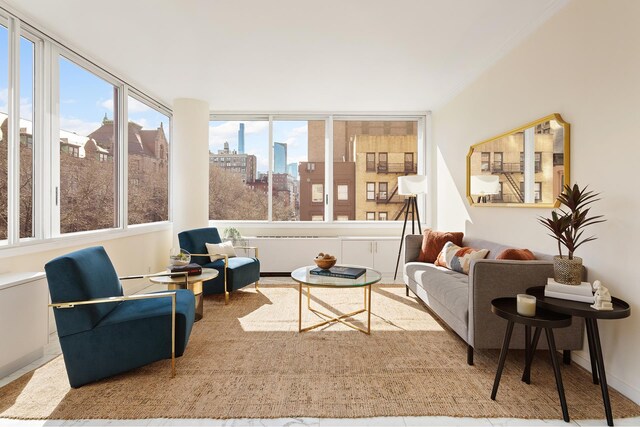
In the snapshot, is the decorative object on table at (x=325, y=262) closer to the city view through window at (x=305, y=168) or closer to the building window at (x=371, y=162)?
the city view through window at (x=305, y=168)

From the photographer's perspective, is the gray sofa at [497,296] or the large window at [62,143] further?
the large window at [62,143]

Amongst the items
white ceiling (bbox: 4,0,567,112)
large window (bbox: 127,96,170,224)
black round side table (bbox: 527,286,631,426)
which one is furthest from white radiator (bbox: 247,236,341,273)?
black round side table (bbox: 527,286,631,426)

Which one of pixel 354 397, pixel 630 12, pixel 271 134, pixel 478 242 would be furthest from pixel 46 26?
pixel 478 242

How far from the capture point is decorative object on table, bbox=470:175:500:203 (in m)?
3.89

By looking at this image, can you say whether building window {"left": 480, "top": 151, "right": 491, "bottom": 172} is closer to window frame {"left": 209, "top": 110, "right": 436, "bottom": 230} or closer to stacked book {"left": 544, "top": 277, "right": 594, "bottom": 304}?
window frame {"left": 209, "top": 110, "right": 436, "bottom": 230}

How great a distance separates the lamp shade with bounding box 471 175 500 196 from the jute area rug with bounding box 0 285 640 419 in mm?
1712

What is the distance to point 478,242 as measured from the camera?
4078mm

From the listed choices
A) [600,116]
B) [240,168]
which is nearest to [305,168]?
[240,168]

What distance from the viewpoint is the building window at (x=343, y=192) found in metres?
6.18

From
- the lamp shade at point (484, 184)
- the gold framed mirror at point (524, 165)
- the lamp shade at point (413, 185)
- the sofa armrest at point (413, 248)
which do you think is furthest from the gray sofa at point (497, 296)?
the lamp shade at point (413, 185)

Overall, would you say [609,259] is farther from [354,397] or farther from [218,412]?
[218,412]

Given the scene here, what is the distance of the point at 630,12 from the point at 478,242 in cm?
247

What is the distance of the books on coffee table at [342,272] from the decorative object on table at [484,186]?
1757 millimetres

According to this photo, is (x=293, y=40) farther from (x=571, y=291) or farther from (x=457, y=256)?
(x=571, y=291)
